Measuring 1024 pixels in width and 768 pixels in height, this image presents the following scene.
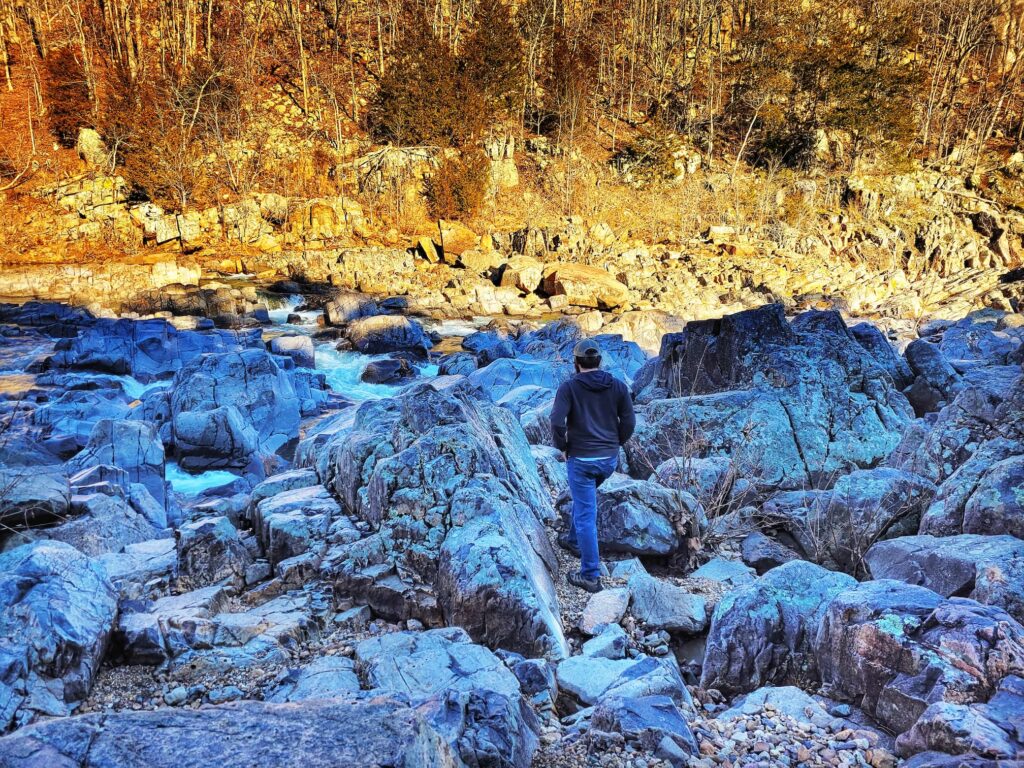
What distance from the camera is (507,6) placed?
42344 mm

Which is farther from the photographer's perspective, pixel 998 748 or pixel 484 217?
pixel 484 217

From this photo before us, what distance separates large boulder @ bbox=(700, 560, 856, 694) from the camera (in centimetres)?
366

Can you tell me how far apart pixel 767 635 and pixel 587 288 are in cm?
2288

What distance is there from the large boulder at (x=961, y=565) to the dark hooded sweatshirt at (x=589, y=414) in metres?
1.97

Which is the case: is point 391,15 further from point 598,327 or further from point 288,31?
point 598,327

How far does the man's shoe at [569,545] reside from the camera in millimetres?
5238

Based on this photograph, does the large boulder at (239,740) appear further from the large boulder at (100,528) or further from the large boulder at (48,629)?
the large boulder at (100,528)

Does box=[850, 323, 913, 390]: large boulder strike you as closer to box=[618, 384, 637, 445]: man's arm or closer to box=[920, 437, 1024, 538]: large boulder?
box=[920, 437, 1024, 538]: large boulder

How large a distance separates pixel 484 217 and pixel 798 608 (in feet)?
111

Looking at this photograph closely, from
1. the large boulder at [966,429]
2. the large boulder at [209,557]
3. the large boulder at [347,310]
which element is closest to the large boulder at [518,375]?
the large boulder at [966,429]

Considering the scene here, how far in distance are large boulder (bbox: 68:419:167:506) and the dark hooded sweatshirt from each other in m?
5.60

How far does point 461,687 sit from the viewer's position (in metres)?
3.22

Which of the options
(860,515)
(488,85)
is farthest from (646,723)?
(488,85)

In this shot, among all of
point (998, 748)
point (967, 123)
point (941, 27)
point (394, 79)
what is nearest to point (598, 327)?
point (998, 748)
